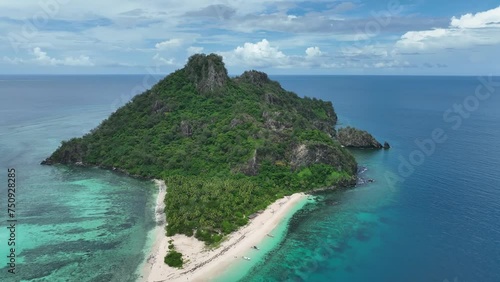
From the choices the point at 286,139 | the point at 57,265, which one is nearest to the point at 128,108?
the point at 286,139

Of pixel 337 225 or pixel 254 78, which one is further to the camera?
pixel 254 78

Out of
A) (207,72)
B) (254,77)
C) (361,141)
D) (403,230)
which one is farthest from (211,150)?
(254,77)

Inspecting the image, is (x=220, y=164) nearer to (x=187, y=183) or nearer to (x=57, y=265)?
(x=187, y=183)

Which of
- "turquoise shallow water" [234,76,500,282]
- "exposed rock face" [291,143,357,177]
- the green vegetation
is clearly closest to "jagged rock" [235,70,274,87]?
the green vegetation

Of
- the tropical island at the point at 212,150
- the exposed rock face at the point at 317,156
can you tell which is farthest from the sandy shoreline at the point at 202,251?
the exposed rock face at the point at 317,156

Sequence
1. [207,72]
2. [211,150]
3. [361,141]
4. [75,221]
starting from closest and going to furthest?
[75,221] → [211,150] → [361,141] → [207,72]

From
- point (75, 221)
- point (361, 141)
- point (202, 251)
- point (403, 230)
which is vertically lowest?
point (202, 251)

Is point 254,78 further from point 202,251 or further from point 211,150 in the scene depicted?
point 202,251

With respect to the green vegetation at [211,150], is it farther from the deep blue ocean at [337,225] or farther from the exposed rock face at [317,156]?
the deep blue ocean at [337,225]
